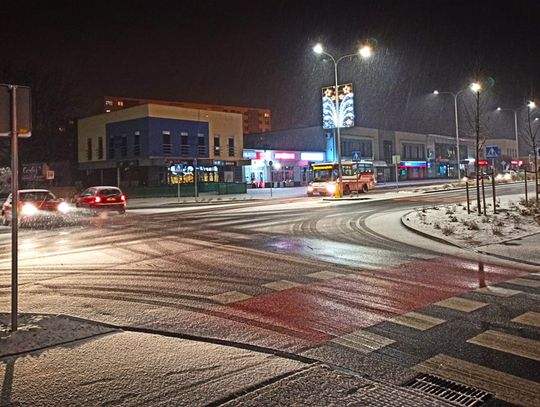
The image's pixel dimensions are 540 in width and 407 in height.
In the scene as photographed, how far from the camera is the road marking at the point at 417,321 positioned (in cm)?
609

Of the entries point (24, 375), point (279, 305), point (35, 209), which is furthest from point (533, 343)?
point (35, 209)

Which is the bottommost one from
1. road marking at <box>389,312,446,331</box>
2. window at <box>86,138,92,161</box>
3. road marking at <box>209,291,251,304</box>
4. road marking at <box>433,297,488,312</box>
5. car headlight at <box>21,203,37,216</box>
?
road marking at <box>389,312,446,331</box>

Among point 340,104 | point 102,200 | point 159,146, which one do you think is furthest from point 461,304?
point 159,146

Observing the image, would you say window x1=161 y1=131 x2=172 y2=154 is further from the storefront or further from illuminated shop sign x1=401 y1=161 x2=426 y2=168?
illuminated shop sign x1=401 y1=161 x2=426 y2=168

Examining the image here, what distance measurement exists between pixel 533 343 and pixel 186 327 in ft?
12.1

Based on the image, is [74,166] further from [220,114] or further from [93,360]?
[93,360]

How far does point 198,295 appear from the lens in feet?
25.6

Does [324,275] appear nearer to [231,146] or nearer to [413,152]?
[231,146]

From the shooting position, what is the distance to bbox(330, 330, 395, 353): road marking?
5367 mm

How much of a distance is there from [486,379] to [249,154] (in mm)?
53981

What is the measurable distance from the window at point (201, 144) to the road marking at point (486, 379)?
4985 cm

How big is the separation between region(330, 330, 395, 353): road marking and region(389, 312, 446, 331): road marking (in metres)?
0.61

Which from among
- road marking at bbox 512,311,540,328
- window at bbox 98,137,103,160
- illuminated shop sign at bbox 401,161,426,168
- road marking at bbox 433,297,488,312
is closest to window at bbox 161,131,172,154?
window at bbox 98,137,103,160

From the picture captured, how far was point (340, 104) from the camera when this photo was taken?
114 ft
